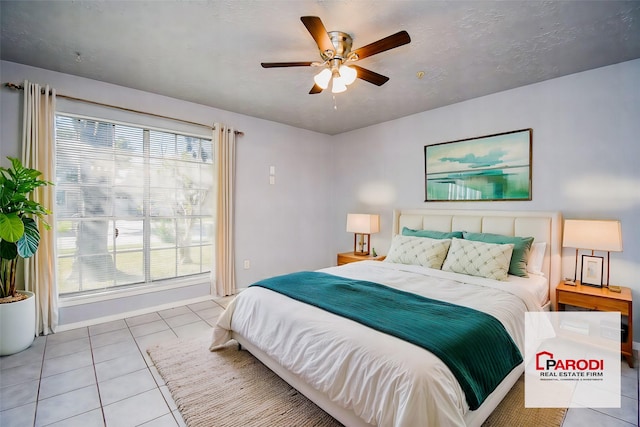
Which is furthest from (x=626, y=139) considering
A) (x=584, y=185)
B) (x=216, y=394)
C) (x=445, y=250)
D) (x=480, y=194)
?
(x=216, y=394)

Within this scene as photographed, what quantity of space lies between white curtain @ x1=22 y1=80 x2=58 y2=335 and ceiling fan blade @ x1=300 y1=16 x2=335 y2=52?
2810 mm

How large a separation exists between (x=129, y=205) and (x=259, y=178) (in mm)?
1755

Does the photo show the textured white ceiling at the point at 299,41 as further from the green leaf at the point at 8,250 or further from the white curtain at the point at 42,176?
the green leaf at the point at 8,250

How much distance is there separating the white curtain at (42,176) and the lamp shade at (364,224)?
140 inches

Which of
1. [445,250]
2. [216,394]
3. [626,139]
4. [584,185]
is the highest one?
[626,139]

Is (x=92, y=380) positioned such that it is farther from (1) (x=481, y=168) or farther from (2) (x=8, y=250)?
(1) (x=481, y=168)

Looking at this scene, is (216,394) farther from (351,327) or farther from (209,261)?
(209,261)

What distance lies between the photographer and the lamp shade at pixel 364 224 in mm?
4375

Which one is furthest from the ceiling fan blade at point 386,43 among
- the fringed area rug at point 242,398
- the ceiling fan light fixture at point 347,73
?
the fringed area rug at point 242,398

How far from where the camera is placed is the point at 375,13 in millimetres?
2021

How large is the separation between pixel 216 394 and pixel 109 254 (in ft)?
7.64

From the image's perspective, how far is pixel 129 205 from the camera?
138 inches

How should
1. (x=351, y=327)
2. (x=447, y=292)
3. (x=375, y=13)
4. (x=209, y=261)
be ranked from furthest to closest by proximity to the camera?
(x=209, y=261)
(x=447, y=292)
(x=375, y=13)
(x=351, y=327)

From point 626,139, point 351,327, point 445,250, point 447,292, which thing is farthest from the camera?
point 445,250
